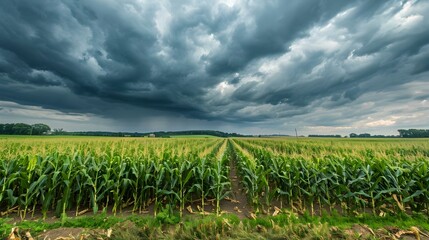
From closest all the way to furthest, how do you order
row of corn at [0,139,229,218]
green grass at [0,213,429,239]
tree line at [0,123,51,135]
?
green grass at [0,213,429,239] < row of corn at [0,139,229,218] < tree line at [0,123,51,135]

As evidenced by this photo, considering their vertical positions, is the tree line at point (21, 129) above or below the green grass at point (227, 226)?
above

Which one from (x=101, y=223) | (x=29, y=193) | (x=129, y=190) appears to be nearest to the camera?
(x=101, y=223)

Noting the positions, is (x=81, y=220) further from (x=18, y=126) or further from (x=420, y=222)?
(x=18, y=126)

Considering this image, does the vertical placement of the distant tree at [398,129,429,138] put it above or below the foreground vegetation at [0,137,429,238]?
above

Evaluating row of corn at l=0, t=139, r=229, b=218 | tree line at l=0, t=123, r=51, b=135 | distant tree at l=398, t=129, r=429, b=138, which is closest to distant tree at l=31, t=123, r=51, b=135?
tree line at l=0, t=123, r=51, b=135

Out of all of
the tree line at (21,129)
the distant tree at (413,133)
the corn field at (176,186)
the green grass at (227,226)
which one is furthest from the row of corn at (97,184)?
the distant tree at (413,133)

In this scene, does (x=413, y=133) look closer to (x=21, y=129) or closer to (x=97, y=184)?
(x=97, y=184)

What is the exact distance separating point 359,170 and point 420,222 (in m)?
1.81

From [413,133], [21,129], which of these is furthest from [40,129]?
[413,133]

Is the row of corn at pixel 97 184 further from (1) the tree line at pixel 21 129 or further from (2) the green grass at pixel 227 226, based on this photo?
(1) the tree line at pixel 21 129

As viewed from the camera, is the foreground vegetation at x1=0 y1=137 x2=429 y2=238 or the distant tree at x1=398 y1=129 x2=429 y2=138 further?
the distant tree at x1=398 y1=129 x2=429 y2=138

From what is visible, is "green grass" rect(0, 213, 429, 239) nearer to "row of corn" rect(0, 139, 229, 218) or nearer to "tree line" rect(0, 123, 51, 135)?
"row of corn" rect(0, 139, 229, 218)

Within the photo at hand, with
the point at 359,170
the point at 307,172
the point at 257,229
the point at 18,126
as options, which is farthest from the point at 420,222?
the point at 18,126

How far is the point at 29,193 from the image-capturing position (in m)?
5.32
